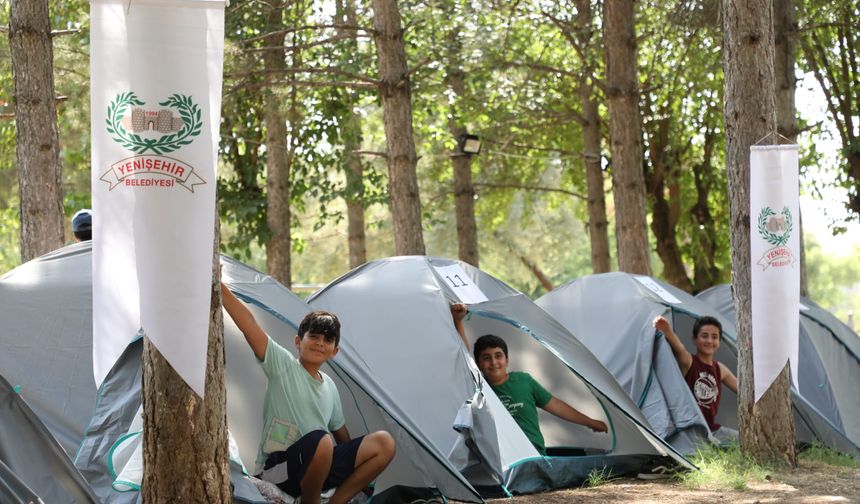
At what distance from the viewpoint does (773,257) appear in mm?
7297

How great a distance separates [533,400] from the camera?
7.41 meters

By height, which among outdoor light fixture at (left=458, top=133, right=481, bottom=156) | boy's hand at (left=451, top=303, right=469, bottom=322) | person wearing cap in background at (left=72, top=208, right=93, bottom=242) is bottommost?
boy's hand at (left=451, top=303, right=469, bottom=322)

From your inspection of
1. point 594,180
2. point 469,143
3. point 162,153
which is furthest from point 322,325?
point 594,180

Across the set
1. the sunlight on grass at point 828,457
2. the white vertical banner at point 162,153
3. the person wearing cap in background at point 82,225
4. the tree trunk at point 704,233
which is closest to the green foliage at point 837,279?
the tree trunk at point 704,233

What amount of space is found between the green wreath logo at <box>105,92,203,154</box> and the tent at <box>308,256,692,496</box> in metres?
2.47

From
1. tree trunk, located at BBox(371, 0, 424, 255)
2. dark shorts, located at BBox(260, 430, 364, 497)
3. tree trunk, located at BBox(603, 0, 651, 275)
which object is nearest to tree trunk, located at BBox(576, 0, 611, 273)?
tree trunk, located at BBox(603, 0, 651, 275)

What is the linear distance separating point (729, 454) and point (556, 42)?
34.9 feet

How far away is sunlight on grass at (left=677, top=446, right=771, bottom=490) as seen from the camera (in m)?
6.89

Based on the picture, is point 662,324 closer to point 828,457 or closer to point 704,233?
point 828,457

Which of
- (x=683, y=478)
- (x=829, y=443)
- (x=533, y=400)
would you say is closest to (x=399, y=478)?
(x=533, y=400)

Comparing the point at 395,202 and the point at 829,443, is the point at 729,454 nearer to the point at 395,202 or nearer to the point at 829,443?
the point at 829,443

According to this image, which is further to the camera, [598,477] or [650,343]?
[650,343]

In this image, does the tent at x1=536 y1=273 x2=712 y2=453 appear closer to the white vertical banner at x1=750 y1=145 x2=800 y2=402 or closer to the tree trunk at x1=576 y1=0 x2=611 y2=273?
the white vertical banner at x1=750 y1=145 x2=800 y2=402

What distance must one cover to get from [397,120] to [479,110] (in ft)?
16.5
